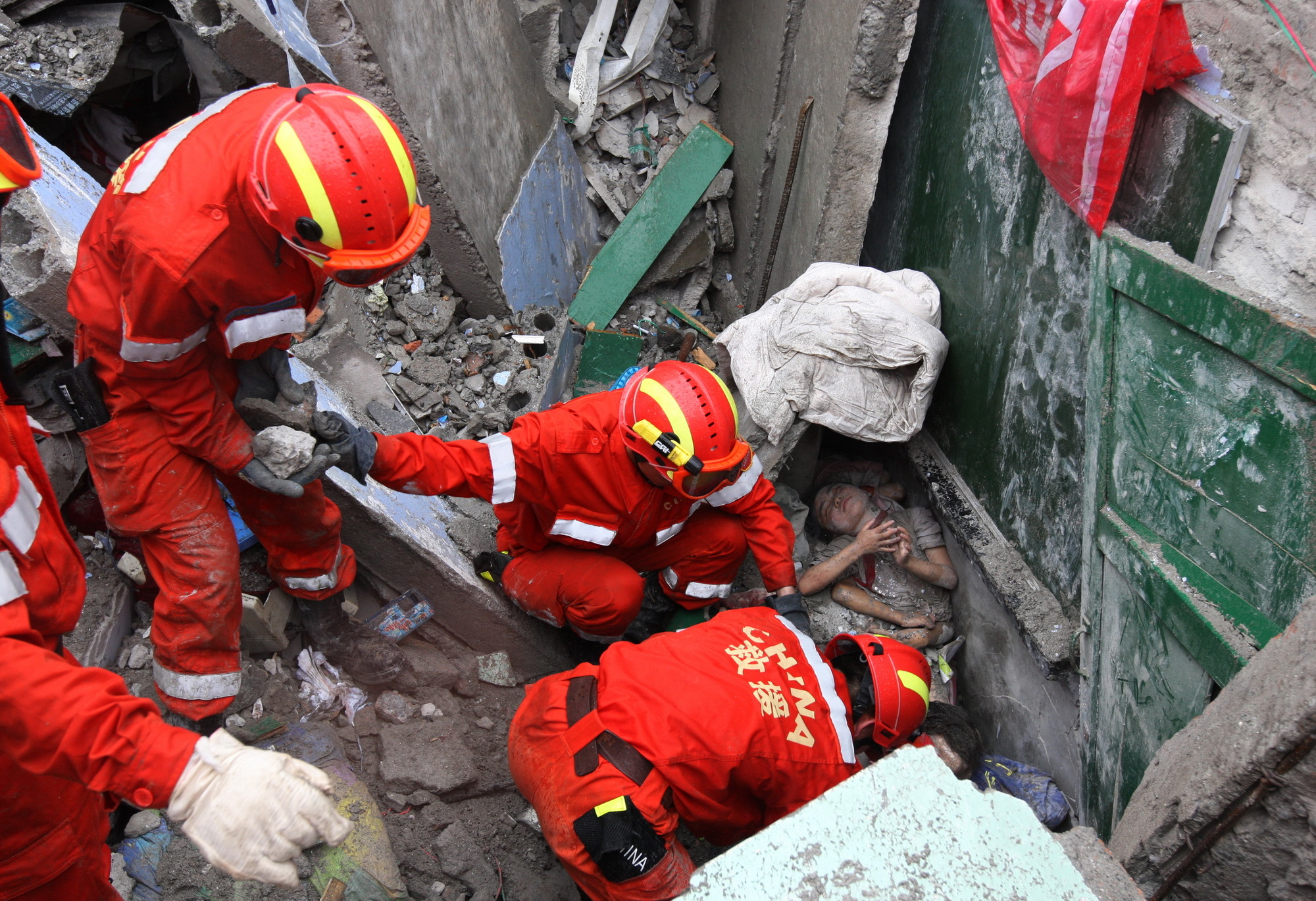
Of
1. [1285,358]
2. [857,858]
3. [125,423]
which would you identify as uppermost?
[1285,358]

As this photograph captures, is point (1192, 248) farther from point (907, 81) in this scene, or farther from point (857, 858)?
point (907, 81)

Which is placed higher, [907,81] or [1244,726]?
[907,81]

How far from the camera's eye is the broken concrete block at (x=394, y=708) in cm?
305

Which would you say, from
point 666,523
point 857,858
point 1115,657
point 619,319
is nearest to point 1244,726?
point 857,858

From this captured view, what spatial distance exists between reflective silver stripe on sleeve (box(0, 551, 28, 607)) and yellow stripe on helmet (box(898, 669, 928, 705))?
2.44m

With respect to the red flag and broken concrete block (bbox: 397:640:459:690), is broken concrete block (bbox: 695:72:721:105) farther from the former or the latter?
broken concrete block (bbox: 397:640:459:690)

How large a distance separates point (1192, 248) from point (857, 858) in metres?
1.91

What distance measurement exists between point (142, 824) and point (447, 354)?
253 cm

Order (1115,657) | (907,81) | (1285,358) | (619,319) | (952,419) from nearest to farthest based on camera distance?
(1285,358) → (1115,657) → (952,419) → (907,81) → (619,319)

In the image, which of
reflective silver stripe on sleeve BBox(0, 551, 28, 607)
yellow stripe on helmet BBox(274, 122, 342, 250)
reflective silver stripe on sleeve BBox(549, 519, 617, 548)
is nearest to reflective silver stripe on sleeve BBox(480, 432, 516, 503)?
reflective silver stripe on sleeve BBox(549, 519, 617, 548)

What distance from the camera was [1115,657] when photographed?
2324 mm

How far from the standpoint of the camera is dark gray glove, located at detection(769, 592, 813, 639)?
3.07m

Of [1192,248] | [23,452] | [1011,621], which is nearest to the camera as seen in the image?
[23,452]

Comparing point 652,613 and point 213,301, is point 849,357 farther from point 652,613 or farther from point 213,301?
point 213,301
